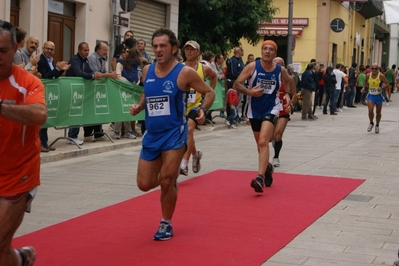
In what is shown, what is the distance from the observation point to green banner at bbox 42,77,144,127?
12.8 meters

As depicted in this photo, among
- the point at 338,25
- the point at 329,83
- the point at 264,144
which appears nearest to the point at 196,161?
the point at 264,144

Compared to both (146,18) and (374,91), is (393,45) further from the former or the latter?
(374,91)

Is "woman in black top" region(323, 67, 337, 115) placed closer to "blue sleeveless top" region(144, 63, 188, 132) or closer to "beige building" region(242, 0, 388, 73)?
Result: "beige building" region(242, 0, 388, 73)

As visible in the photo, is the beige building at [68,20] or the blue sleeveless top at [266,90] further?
the beige building at [68,20]

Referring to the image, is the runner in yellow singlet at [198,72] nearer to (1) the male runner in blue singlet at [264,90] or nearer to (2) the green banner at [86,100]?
(1) the male runner in blue singlet at [264,90]

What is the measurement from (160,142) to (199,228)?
1.08 meters

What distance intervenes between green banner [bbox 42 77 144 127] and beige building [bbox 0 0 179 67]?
3508 millimetres

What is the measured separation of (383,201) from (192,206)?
7.79 ft

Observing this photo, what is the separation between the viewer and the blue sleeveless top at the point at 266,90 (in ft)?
33.5

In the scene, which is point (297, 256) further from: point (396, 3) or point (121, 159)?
point (396, 3)

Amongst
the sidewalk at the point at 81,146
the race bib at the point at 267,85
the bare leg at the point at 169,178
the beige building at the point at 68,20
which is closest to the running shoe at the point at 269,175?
the race bib at the point at 267,85

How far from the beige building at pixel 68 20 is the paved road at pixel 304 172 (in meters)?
3.38

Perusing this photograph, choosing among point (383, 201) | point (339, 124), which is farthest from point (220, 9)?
point (383, 201)

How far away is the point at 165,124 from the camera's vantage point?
7.08 meters
